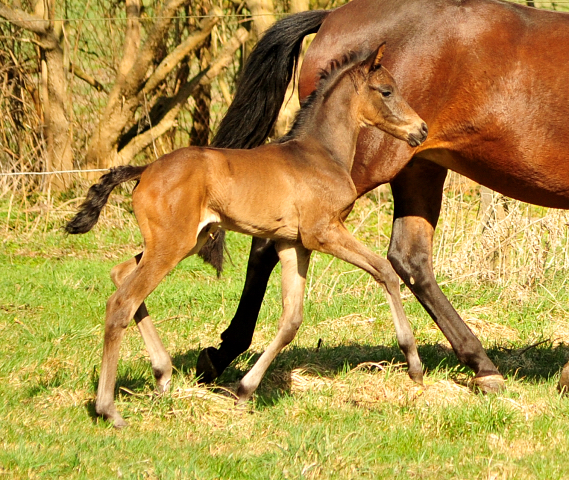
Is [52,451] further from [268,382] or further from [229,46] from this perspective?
[229,46]

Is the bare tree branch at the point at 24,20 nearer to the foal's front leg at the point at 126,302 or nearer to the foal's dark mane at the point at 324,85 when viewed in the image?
the foal's dark mane at the point at 324,85

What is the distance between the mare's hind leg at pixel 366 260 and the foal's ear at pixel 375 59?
860mm

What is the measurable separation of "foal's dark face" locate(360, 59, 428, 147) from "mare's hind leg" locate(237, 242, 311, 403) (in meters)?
0.79

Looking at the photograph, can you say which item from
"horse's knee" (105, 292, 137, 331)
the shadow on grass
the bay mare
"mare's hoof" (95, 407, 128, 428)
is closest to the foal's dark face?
the bay mare

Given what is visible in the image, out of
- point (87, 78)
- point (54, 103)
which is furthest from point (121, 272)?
point (87, 78)

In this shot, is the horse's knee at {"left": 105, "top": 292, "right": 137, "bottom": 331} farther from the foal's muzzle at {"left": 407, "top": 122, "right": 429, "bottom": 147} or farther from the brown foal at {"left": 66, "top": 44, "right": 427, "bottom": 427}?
the foal's muzzle at {"left": 407, "top": 122, "right": 429, "bottom": 147}

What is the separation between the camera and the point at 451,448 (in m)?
3.89

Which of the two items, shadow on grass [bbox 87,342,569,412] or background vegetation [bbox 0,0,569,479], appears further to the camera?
shadow on grass [bbox 87,342,569,412]

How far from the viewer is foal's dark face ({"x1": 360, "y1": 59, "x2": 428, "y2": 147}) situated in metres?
4.45

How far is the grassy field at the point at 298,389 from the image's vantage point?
3676 mm

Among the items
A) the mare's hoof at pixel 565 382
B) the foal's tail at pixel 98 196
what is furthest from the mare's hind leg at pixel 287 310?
the mare's hoof at pixel 565 382

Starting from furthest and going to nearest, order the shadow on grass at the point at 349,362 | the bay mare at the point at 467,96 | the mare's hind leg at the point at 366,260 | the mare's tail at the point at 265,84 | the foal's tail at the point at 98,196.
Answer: the mare's tail at the point at 265,84 → the shadow on grass at the point at 349,362 → the bay mare at the point at 467,96 → the mare's hind leg at the point at 366,260 → the foal's tail at the point at 98,196

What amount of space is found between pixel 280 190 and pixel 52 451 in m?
1.59

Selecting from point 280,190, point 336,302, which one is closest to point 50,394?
point 280,190
